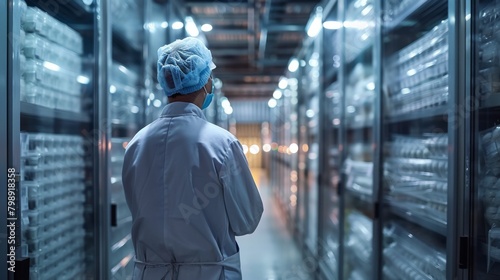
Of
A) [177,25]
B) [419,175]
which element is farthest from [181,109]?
[177,25]

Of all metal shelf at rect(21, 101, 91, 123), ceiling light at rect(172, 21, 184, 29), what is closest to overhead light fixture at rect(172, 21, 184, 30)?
ceiling light at rect(172, 21, 184, 29)

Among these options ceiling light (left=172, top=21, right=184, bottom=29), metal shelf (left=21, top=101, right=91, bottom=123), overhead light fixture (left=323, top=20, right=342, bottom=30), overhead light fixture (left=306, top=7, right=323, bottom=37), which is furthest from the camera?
overhead light fixture (left=306, top=7, right=323, bottom=37)

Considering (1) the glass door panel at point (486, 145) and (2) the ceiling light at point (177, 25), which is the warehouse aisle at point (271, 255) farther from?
(1) the glass door panel at point (486, 145)

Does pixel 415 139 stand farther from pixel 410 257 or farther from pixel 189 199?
pixel 189 199

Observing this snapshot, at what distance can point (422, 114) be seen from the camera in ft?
6.66

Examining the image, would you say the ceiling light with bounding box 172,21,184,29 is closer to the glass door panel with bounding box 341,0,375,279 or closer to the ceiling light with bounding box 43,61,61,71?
the glass door panel with bounding box 341,0,375,279

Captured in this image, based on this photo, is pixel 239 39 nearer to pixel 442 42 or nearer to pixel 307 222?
pixel 307 222

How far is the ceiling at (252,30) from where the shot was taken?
4.82 metres

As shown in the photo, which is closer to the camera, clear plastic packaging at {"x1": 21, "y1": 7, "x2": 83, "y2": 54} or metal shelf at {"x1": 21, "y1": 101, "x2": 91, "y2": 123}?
metal shelf at {"x1": 21, "y1": 101, "x2": 91, "y2": 123}

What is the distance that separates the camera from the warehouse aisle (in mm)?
4121

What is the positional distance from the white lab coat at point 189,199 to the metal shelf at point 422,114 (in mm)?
884

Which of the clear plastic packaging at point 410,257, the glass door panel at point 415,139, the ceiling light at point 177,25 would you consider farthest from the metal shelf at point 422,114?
the ceiling light at point 177,25

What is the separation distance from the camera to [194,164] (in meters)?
1.40

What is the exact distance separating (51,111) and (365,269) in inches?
90.6
